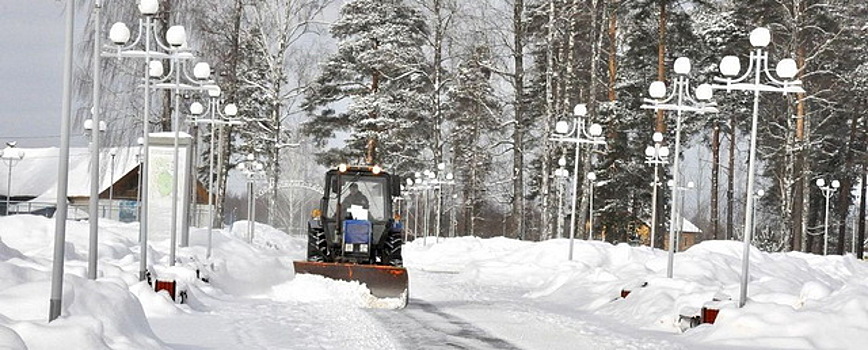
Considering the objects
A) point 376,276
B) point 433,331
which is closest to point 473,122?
point 376,276

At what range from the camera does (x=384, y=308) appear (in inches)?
736

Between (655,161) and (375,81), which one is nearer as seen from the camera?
(655,161)

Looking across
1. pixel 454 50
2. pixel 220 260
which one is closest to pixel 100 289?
pixel 220 260

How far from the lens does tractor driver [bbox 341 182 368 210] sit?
68.5ft

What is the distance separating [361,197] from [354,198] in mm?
121

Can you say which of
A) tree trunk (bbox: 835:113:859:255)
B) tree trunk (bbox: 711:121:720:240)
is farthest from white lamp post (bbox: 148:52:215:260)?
tree trunk (bbox: 835:113:859:255)

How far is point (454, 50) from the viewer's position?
42250 mm

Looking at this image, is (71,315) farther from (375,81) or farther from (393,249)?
(375,81)

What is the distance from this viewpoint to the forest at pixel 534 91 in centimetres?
3447

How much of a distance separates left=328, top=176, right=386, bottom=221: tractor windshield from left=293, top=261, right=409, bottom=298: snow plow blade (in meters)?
1.97

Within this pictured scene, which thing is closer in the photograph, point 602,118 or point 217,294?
point 217,294

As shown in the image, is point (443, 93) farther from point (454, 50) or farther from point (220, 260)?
point (220, 260)

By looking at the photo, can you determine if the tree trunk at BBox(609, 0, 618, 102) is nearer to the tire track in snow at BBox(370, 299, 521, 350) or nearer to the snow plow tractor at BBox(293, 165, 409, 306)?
the snow plow tractor at BBox(293, 165, 409, 306)

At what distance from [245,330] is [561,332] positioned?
3796 millimetres
